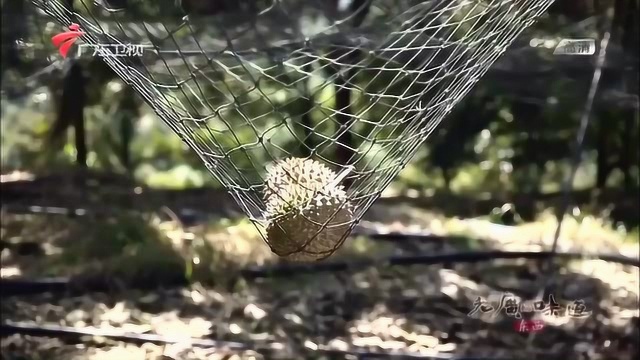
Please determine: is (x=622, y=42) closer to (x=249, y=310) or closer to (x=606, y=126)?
(x=606, y=126)

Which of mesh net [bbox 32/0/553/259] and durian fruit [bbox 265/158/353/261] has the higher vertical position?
mesh net [bbox 32/0/553/259]

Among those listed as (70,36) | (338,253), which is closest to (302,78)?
(338,253)

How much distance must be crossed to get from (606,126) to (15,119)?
837 millimetres

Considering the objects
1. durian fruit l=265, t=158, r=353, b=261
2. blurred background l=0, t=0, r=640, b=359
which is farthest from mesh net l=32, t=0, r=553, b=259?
blurred background l=0, t=0, r=640, b=359

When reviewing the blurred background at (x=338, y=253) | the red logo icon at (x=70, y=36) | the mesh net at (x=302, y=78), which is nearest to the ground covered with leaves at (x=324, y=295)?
the blurred background at (x=338, y=253)

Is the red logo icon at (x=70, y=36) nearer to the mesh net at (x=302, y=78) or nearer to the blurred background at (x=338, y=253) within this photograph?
the mesh net at (x=302, y=78)

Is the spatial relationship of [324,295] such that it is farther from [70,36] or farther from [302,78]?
[70,36]

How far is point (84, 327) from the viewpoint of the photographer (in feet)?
3.58

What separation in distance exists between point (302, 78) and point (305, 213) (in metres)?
0.40

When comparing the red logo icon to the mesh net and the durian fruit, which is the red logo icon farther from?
the durian fruit

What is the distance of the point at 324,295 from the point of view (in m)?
1.13

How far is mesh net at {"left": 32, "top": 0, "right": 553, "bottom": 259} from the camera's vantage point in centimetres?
69

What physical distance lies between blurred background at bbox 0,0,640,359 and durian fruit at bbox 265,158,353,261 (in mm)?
406

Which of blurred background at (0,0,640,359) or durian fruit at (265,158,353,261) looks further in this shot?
blurred background at (0,0,640,359)
